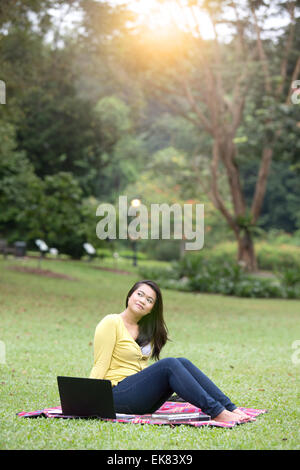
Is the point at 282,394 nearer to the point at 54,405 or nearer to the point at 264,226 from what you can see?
the point at 54,405

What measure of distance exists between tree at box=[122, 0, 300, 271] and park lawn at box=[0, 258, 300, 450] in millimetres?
5951

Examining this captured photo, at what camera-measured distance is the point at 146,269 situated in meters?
21.9

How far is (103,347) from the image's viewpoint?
4.79m

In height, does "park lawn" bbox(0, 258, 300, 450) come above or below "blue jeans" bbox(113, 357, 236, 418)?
below

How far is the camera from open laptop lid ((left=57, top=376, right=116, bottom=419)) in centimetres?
457

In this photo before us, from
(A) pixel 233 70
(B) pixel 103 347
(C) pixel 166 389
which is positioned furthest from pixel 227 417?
(A) pixel 233 70

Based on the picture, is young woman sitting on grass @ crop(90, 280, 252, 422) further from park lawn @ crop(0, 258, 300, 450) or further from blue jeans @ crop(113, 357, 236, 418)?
park lawn @ crop(0, 258, 300, 450)

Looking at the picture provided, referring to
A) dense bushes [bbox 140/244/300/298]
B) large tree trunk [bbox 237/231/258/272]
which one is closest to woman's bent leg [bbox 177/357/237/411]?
dense bushes [bbox 140/244/300/298]

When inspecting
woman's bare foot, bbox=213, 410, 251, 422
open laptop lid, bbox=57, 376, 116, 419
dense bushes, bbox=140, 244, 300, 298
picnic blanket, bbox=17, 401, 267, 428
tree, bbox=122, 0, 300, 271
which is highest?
tree, bbox=122, 0, 300, 271

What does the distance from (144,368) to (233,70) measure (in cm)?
2055

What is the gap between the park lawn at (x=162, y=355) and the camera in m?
4.23

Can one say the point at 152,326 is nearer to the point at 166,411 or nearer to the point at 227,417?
the point at 166,411

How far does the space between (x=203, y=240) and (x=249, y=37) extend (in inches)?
554

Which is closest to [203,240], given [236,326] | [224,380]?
[236,326]
